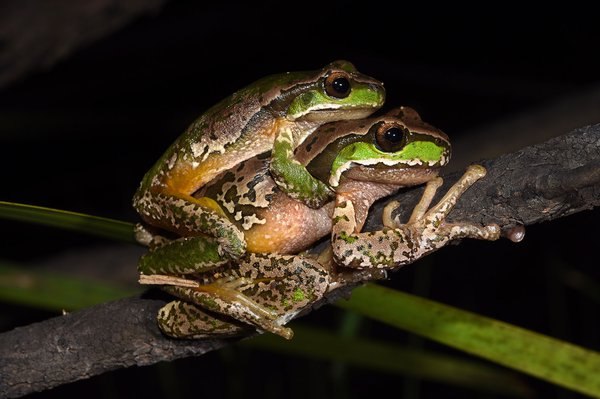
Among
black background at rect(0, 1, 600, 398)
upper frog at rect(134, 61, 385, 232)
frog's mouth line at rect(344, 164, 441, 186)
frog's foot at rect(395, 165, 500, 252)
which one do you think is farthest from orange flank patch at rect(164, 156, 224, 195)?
black background at rect(0, 1, 600, 398)

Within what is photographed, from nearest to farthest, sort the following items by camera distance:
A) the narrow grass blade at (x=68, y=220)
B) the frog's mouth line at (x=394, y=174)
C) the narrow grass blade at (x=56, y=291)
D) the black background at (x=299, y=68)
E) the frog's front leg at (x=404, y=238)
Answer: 1. the narrow grass blade at (x=68, y=220)
2. the frog's front leg at (x=404, y=238)
3. the frog's mouth line at (x=394, y=174)
4. the narrow grass blade at (x=56, y=291)
5. the black background at (x=299, y=68)

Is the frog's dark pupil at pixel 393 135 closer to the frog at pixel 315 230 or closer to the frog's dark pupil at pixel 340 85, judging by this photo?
the frog at pixel 315 230

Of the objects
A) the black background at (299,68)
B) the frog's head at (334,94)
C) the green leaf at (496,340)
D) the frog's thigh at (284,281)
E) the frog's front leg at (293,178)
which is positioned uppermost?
the black background at (299,68)

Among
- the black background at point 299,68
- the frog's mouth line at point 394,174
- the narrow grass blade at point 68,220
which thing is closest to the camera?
the narrow grass blade at point 68,220

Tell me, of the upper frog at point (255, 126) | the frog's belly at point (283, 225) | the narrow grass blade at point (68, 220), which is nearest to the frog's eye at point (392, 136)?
the upper frog at point (255, 126)

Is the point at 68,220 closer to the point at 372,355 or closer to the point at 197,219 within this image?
the point at 197,219

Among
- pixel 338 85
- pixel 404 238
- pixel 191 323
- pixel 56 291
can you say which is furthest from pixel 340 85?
pixel 56 291
